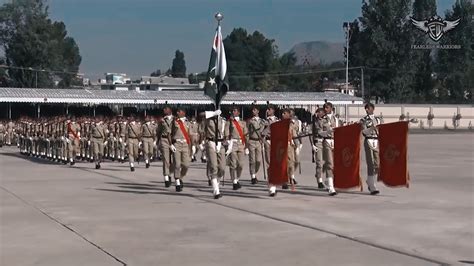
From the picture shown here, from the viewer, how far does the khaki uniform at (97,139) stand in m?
28.4

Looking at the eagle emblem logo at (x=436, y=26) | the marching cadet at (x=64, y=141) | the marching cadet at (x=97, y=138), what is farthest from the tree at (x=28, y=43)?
the marching cadet at (x=97, y=138)

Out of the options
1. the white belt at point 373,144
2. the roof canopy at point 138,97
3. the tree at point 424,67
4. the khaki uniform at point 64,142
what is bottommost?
the khaki uniform at point 64,142

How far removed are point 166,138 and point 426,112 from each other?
223 ft

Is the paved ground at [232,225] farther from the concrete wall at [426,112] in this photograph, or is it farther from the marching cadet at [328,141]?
the concrete wall at [426,112]

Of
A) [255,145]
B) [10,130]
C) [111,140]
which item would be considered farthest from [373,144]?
[10,130]

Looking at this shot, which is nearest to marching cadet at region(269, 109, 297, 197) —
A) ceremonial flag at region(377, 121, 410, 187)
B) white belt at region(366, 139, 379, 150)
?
white belt at region(366, 139, 379, 150)

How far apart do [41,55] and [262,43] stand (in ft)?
187

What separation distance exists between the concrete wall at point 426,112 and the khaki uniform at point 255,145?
57.0 m

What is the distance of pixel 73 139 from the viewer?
30.8 meters

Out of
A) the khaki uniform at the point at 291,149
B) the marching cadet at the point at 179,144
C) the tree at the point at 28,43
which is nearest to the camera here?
the khaki uniform at the point at 291,149

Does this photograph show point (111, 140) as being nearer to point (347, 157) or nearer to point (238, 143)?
point (238, 143)

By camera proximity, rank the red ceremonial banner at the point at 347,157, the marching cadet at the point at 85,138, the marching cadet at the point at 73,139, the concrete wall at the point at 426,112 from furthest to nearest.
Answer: the concrete wall at the point at 426,112 < the marching cadet at the point at 85,138 < the marching cadet at the point at 73,139 < the red ceremonial banner at the point at 347,157

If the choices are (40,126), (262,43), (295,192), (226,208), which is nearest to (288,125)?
(295,192)

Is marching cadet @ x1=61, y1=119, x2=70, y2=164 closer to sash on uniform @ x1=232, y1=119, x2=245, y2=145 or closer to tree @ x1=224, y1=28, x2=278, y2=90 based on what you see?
sash on uniform @ x1=232, y1=119, x2=245, y2=145
